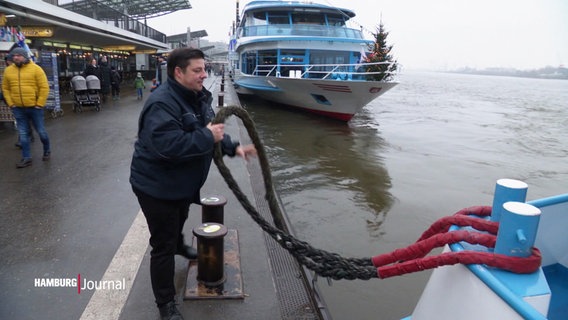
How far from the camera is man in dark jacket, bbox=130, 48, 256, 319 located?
211cm

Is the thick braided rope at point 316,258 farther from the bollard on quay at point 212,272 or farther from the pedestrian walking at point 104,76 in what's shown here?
the pedestrian walking at point 104,76

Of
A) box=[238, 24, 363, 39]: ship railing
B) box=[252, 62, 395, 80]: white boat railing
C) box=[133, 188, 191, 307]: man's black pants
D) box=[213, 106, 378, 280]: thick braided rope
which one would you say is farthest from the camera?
box=[238, 24, 363, 39]: ship railing

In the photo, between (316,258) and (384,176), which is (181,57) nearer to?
(316,258)

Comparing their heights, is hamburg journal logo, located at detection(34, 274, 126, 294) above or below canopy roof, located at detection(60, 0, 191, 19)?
below

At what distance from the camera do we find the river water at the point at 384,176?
4.35 meters

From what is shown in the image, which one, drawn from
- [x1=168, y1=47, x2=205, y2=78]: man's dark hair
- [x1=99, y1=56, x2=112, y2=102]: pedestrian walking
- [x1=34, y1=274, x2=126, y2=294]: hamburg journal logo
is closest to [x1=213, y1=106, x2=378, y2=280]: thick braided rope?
[x1=168, y1=47, x2=205, y2=78]: man's dark hair

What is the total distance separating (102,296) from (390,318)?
265 cm

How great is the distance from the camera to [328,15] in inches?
686

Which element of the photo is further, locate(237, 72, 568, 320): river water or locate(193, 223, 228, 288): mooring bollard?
locate(237, 72, 568, 320): river water

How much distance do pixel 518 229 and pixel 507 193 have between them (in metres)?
0.28

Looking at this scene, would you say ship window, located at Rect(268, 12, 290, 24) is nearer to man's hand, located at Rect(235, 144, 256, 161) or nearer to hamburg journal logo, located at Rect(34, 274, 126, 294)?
man's hand, located at Rect(235, 144, 256, 161)

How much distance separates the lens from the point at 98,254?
3365 mm

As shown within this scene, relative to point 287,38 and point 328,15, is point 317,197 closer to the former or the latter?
point 287,38

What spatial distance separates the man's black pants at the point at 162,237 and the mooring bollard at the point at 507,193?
180 centimetres
